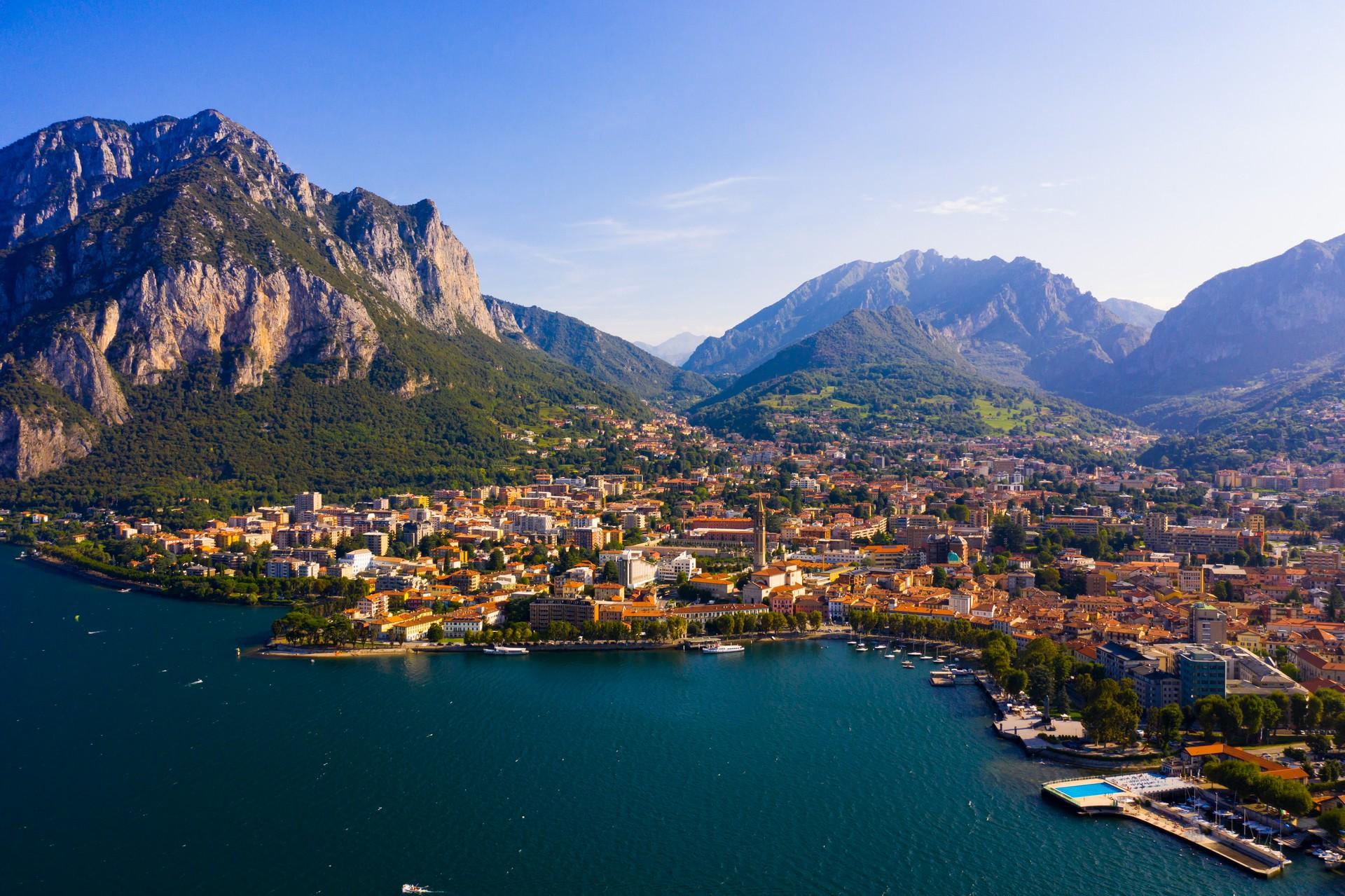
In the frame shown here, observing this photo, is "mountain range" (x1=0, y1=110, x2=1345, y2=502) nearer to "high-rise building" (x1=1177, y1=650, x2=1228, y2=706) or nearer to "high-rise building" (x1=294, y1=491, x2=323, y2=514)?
"high-rise building" (x1=294, y1=491, x2=323, y2=514)

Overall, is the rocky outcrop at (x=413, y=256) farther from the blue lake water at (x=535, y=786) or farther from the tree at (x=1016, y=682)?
the tree at (x=1016, y=682)

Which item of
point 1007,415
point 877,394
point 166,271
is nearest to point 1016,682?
point 166,271

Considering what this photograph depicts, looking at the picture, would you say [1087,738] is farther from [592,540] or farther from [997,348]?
[997,348]

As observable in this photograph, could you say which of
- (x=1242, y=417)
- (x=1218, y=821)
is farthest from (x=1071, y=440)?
(x=1218, y=821)

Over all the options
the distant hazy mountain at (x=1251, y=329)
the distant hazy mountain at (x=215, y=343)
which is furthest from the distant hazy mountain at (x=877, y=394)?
the distant hazy mountain at (x=215, y=343)

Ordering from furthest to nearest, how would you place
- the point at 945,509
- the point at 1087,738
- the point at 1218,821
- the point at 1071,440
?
the point at 1071,440 < the point at 945,509 < the point at 1087,738 < the point at 1218,821

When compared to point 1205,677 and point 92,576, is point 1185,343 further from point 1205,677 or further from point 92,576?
point 92,576
